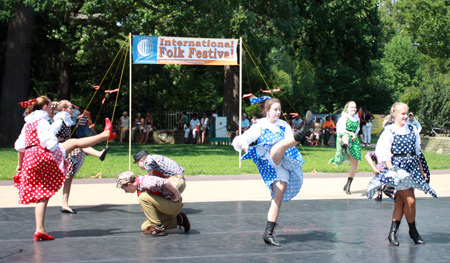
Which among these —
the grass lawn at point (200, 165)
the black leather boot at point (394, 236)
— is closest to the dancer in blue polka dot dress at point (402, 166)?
the black leather boot at point (394, 236)

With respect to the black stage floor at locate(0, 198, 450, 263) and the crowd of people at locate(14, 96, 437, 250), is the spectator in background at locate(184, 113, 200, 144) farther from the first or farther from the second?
the crowd of people at locate(14, 96, 437, 250)

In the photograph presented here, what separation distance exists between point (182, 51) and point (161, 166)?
7.62 m

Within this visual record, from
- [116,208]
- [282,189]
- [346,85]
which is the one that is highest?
[346,85]

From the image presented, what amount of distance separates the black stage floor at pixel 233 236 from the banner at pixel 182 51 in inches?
220

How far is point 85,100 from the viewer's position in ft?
116

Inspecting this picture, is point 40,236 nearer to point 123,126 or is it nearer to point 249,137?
point 249,137

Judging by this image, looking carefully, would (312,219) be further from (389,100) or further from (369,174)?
(389,100)

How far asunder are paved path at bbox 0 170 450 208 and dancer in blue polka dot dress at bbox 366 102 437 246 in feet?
12.5

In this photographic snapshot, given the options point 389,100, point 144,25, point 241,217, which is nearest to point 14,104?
point 144,25

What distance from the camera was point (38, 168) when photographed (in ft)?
22.2

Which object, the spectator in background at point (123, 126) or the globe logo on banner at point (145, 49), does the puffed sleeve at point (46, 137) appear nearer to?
the globe logo on banner at point (145, 49)

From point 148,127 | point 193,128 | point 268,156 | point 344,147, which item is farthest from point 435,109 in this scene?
point 268,156

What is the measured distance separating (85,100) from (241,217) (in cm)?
2811

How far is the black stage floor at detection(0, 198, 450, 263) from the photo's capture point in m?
6.16
